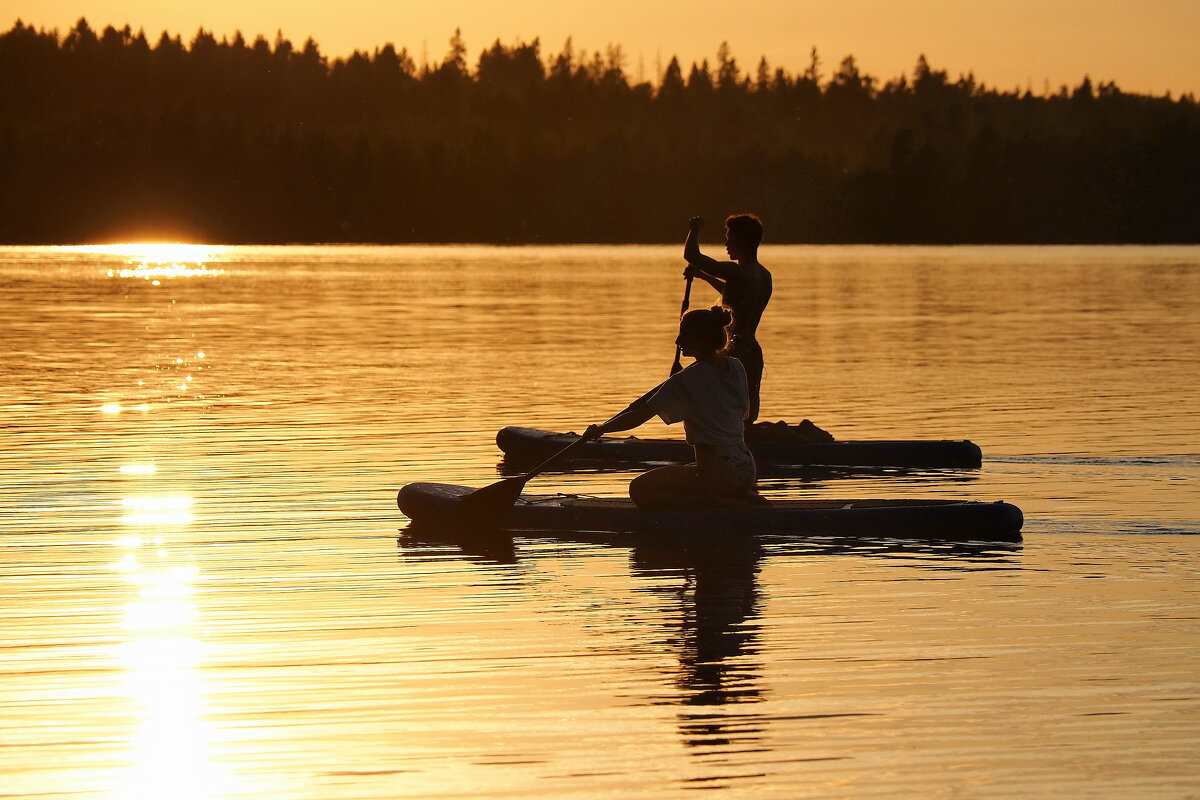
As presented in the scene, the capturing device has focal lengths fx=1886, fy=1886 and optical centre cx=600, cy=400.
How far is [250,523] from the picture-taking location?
538 inches

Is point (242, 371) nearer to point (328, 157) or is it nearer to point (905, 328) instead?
point (905, 328)

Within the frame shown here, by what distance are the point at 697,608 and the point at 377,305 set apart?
4636 cm

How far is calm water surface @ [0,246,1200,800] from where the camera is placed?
731cm

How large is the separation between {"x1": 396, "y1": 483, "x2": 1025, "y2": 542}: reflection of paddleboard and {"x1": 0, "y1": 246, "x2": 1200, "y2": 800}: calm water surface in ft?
0.50

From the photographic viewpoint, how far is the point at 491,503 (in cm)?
1296

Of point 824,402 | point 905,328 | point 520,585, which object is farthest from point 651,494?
point 905,328

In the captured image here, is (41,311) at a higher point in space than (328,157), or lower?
lower

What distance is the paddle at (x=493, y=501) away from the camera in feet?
42.3

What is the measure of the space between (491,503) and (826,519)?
2291 mm

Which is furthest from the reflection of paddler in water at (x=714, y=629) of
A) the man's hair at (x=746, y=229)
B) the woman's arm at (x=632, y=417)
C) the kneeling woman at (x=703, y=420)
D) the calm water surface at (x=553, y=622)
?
the man's hair at (x=746, y=229)

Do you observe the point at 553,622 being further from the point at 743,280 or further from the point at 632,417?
the point at 743,280

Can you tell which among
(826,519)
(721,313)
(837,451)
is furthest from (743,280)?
(721,313)

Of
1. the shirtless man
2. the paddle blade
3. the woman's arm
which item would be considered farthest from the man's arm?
the woman's arm

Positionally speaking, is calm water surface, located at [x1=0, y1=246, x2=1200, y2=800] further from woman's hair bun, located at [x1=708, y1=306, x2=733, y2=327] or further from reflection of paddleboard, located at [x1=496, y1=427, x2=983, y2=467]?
woman's hair bun, located at [x1=708, y1=306, x2=733, y2=327]
